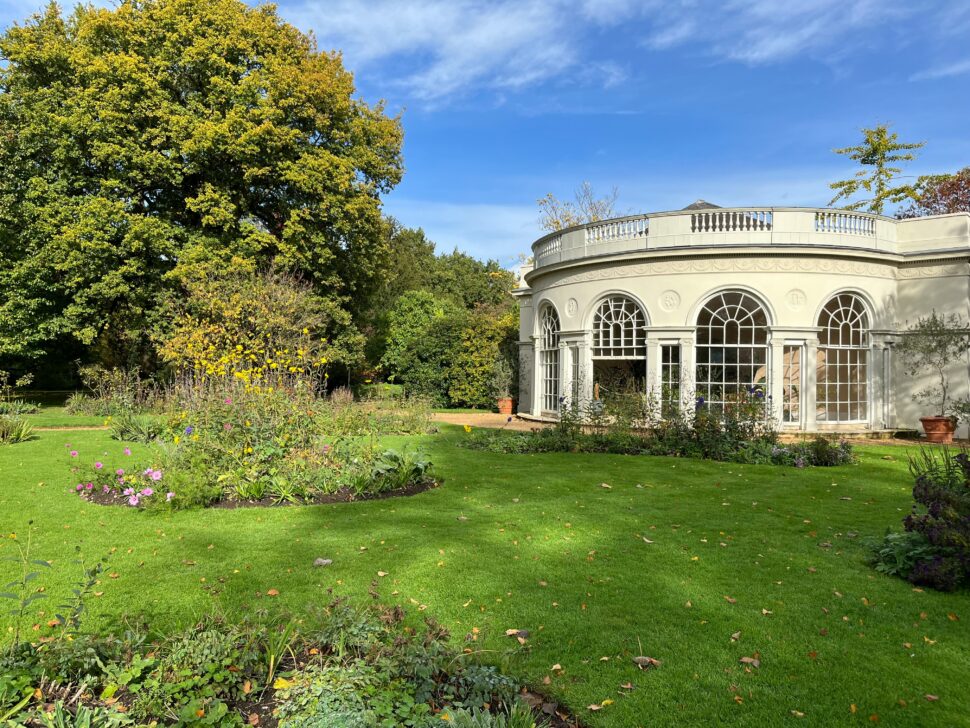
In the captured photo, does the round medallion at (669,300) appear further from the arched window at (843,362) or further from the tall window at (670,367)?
the arched window at (843,362)

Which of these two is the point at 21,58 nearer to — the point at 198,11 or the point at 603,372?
the point at 198,11

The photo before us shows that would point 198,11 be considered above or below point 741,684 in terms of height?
above

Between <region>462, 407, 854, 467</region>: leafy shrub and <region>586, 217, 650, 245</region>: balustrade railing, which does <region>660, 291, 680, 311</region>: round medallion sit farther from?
<region>462, 407, 854, 467</region>: leafy shrub

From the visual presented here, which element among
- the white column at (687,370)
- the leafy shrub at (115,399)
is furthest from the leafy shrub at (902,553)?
the leafy shrub at (115,399)

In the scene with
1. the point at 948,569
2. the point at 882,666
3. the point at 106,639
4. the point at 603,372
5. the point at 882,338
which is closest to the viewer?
the point at 106,639

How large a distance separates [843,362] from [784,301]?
2.71 metres

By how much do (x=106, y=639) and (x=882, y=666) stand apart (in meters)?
4.47

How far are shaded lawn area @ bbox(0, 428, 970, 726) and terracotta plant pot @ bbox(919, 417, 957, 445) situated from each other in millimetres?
7613

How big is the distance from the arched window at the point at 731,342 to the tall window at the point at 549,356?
4452 millimetres

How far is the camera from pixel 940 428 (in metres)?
14.3

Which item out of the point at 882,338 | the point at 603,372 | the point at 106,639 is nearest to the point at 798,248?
the point at 882,338

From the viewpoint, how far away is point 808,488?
28.5 feet

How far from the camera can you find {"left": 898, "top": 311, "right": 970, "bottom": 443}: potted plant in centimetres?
1443

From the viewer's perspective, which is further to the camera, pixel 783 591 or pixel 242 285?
pixel 242 285
